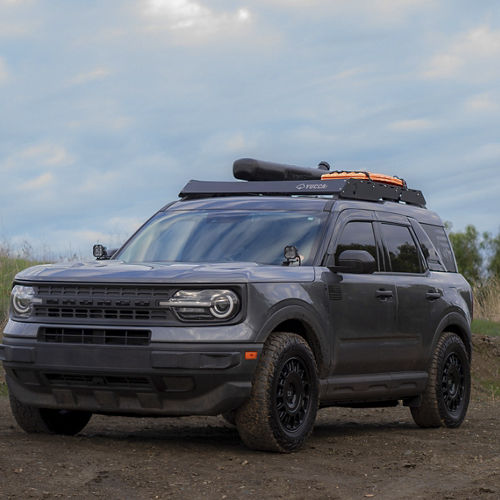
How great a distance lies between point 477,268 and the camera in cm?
5759

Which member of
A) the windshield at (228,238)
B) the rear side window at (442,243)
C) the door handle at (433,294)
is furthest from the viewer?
the rear side window at (442,243)

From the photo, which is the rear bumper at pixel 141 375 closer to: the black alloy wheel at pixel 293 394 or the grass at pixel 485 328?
the black alloy wheel at pixel 293 394

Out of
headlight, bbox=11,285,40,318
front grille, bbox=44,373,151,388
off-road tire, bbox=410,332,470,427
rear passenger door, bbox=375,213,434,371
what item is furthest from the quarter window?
headlight, bbox=11,285,40,318

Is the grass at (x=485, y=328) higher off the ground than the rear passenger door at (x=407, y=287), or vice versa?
the rear passenger door at (x=407, y=287)

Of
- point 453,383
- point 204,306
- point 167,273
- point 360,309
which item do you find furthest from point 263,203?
point 453,383

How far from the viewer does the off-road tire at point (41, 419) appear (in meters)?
8.81

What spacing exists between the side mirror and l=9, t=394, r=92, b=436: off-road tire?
7.69ft

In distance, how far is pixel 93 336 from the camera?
8.03 metres

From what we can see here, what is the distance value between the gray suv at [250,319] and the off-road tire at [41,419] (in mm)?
12

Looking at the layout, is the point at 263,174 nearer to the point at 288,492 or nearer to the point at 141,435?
the point at 141,435

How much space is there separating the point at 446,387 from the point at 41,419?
410cm

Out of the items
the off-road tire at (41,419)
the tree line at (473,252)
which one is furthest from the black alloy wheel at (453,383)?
the tree line at (473,252)

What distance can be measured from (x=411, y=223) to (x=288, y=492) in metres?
4.66

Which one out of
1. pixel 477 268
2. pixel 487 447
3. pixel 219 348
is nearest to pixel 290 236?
pixel 219 348
